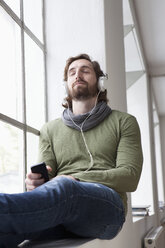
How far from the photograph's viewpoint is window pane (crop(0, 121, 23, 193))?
6.69 ft

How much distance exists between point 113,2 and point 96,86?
42.7 inches

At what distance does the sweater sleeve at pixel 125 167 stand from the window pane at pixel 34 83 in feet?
2.15

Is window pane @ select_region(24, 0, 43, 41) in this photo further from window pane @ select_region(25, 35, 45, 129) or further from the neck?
the neck

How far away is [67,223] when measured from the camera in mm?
1554

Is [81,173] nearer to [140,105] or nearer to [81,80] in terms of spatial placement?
[81,80]

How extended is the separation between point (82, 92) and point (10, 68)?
39cm

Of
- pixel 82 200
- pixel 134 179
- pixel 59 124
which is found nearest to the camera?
pixel 82 200

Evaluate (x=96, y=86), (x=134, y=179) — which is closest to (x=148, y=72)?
(x=96, y=86)

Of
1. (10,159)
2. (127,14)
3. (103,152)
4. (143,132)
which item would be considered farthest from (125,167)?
(143,132)

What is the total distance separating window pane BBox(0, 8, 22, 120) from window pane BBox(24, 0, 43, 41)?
260mm

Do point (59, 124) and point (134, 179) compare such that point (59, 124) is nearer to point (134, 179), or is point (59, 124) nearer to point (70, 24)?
point (134, 179)

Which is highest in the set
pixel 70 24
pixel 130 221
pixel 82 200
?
pixel 70 24

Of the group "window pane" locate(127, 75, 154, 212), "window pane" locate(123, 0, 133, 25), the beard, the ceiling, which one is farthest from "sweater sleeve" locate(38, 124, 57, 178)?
"window pane" locate(127, 75, 154, 212)

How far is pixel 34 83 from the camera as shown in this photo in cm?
256
